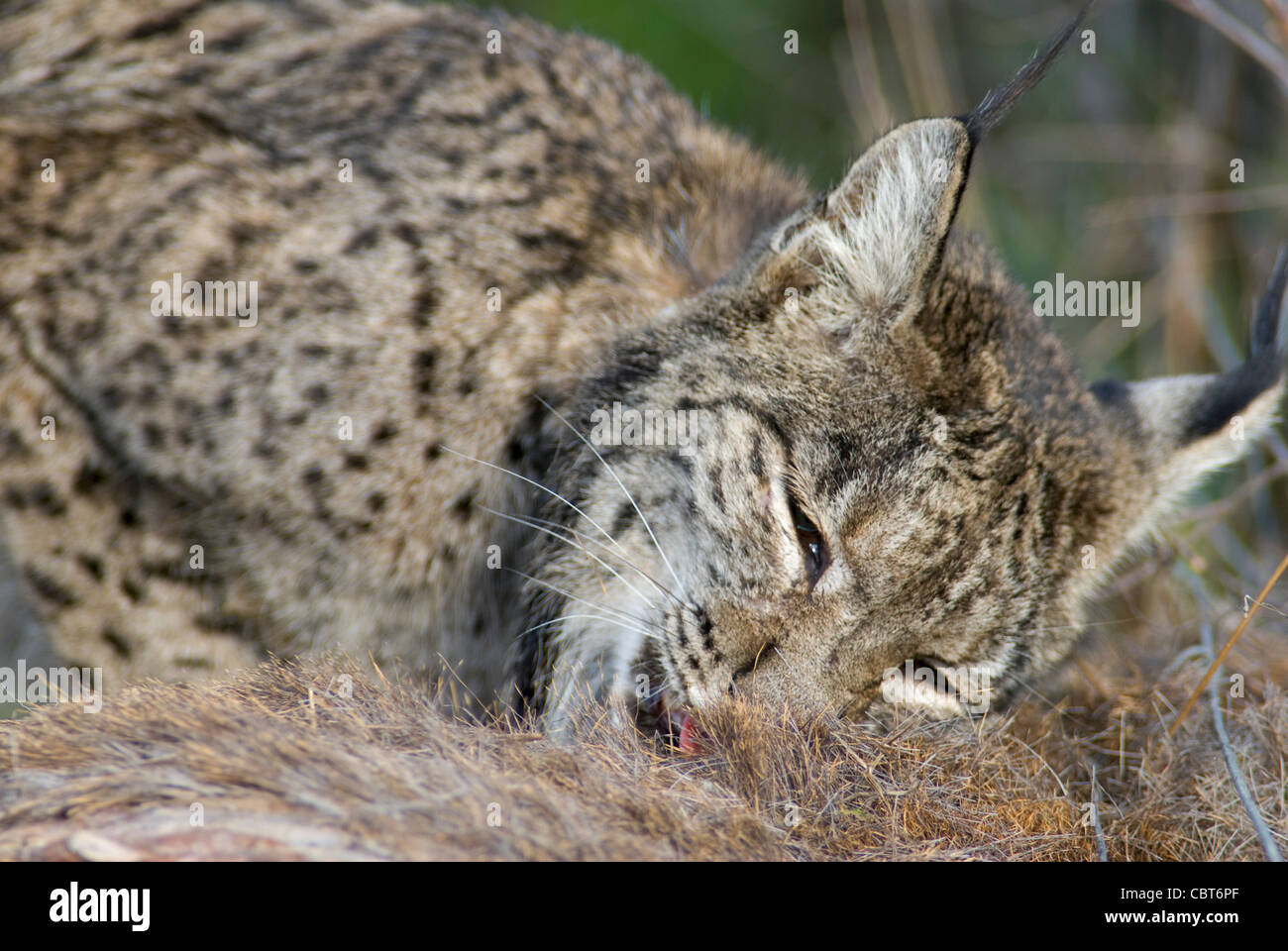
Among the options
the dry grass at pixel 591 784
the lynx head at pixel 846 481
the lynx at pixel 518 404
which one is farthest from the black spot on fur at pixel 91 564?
the lynx head at pixel 846 481

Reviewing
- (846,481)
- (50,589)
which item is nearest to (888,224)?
(846,481)

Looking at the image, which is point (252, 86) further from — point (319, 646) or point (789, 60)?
point (789, 60)

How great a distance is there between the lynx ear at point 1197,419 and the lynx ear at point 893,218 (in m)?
0.93

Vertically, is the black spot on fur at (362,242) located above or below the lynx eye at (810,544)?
above

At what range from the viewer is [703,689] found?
9.70 feet

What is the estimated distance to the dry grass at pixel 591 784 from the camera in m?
2.31

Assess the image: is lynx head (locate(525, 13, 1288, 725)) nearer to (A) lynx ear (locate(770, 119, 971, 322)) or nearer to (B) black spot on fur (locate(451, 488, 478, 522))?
(A) lynx ear (locate(770, 119, 971, 322))

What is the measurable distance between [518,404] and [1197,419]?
199 cm

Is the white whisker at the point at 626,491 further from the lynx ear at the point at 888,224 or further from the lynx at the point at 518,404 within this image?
the lynx ear at the point at 888,224

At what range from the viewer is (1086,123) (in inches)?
297

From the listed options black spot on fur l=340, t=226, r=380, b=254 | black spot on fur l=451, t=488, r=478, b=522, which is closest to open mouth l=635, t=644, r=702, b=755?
black spot on fur l=451, t=488, r=478, b=522

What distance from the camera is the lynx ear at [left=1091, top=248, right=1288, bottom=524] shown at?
3.55 m

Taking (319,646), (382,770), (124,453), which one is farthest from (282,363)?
(382,770)

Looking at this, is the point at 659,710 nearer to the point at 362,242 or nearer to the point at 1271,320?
the point at 362,242
